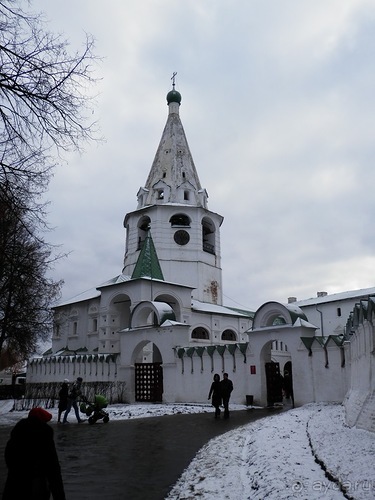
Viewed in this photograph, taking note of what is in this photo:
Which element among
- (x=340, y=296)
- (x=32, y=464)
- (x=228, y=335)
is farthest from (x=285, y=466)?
(x=340, y=296)

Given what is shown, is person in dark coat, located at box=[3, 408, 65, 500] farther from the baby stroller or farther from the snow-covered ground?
the baby stroller

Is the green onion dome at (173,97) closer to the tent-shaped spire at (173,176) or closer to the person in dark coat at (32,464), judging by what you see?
the tent-shaped spire at (173,176)

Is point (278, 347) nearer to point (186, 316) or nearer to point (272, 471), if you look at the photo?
point (186, 316)

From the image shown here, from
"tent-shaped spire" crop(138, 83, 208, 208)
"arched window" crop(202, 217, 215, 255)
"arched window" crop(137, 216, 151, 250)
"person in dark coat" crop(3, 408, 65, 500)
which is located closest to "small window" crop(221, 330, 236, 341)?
"arched window" crop(202, 217, 215, 255)

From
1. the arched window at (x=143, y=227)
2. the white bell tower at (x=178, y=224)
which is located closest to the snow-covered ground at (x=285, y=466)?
the white bell tower at (x=178, y=224)

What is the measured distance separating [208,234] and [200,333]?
8.76 meters

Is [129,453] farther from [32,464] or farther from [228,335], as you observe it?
[228,335]

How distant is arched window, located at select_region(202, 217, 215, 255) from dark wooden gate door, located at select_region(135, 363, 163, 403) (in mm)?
15910

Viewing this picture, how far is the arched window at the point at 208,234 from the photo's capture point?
37.4 metres

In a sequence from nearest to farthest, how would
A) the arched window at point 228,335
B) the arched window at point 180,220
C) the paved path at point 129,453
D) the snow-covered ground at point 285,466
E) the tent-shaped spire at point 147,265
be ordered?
the snow-covered ground at point 285,466 < the paved path at point 129,453 < the tent-shaped spire at point 147,265 < the arched window at point 228,335 < the arched window at point 180,220

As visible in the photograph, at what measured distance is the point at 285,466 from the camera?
623 cm

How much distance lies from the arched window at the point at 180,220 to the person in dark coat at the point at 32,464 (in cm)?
3288

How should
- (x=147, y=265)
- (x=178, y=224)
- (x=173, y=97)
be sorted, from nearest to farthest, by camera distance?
(x=147, y=265)
(x=178, y=224)
(x=173, y=97)

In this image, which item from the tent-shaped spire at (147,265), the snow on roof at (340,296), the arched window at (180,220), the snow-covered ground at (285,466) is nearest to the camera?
the snow-covered ground at (285,466)
